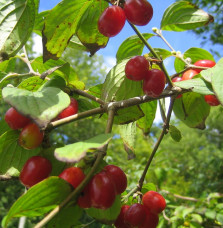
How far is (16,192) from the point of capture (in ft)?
31.0

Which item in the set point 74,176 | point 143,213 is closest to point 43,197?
point 74,176

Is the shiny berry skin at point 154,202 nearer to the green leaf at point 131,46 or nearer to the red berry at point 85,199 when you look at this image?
the red berry at point 85,199

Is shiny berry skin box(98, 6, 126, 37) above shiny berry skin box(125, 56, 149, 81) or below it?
above

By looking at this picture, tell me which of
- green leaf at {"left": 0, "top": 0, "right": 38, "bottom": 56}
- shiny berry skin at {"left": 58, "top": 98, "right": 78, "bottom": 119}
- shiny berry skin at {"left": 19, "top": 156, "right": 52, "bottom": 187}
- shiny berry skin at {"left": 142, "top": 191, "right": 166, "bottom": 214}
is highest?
green leaf at {"left": 0, "top": 0, "right": 38, "bottom": 56}

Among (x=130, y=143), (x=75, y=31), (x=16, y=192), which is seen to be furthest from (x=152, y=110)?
(x=16, y=192)

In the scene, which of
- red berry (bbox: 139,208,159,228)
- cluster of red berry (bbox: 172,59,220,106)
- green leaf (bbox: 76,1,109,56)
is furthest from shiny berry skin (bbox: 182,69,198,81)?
red berry (bbox: 139,208,159,228)

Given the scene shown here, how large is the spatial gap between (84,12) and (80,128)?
14.2 meters

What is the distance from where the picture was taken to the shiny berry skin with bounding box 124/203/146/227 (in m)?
0.55

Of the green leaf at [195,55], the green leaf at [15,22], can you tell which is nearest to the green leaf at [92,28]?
the green leaf at [15,22]

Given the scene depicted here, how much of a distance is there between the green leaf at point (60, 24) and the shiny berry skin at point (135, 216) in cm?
38

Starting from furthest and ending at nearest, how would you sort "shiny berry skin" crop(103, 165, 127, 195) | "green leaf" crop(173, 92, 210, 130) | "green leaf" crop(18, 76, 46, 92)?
"green leaf" crop(173, 92, 210, 130) → "green leaf" crop(18, 76, 46, 92) → "shiny berry skin" crop(103, 165, 127, 195)

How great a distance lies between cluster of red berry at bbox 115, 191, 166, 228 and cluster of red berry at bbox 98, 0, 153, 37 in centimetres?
37

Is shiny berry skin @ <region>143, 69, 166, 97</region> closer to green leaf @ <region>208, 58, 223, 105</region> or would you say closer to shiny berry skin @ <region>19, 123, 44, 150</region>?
green leaf @ <region>208, 58, 223, 105</region>

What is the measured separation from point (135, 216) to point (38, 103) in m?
0.30
